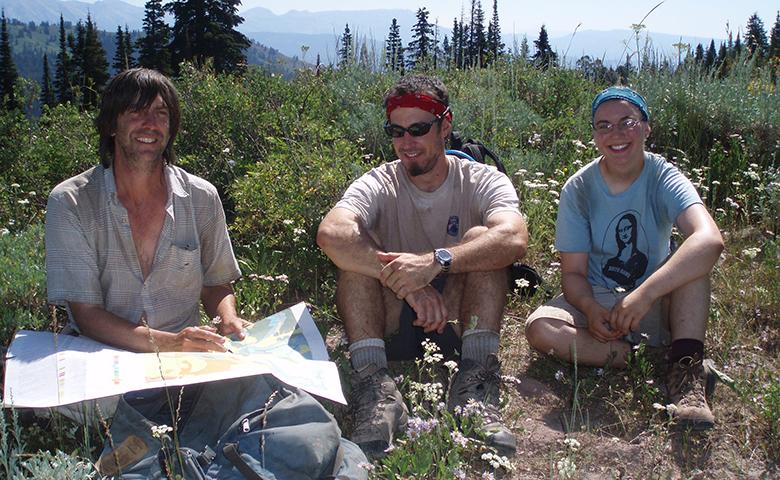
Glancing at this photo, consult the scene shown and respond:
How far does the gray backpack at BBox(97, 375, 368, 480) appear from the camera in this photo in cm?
263

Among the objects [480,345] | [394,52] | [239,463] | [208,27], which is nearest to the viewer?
[239,463]

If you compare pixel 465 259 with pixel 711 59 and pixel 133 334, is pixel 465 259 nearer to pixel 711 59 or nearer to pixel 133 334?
pixel 133 334

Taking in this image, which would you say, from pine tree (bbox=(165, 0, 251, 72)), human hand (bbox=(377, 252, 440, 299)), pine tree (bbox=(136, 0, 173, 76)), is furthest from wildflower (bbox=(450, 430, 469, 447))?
pine tree (bbox=(165, 0, 251, 72))

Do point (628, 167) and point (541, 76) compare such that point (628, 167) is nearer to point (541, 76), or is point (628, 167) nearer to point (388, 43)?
point (541, 76)

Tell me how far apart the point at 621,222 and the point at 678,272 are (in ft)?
1.75

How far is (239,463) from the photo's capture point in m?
2.61

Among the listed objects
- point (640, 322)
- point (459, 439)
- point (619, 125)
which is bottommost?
point (459, 439)

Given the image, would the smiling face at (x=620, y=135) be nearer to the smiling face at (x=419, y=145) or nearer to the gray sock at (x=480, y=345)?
the smiling face at (x=419, y=145)

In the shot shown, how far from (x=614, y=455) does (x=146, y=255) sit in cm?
243

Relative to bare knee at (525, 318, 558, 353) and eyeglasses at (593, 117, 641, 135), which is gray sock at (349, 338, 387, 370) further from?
eyeglasses at (593, 117, 641, 135)

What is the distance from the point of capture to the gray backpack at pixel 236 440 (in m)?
2.63

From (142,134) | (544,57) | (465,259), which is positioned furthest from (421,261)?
(544,57)

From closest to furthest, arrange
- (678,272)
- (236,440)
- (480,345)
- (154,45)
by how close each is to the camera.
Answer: (236,440) < (678,272) < (480,345) < (154,45)

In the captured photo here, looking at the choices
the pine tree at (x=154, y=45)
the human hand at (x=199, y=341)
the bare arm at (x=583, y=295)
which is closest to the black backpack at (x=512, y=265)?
the bare arm at (x=583, y=295)
